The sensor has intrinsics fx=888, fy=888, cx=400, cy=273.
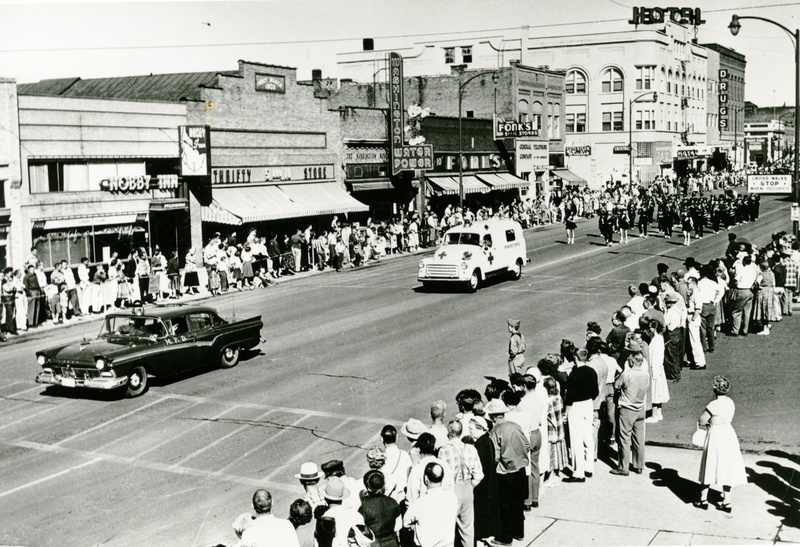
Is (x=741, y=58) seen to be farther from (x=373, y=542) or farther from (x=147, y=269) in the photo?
(x=373, y=542)

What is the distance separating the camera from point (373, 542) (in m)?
7.21

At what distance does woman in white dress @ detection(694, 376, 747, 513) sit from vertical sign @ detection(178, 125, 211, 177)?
25017mm

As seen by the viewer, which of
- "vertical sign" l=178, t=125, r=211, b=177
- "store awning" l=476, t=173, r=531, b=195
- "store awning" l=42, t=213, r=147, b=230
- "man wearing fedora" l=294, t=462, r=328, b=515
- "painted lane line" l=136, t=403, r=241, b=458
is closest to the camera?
"man wearing fedora" l=294, t=462, r=328, b=515

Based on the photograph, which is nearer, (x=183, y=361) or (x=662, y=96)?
(x=183, y=361)

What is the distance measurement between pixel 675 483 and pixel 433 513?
468 cm

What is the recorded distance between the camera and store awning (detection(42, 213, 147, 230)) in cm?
2714

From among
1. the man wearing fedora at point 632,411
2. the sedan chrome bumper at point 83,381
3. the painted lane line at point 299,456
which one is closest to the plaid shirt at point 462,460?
the man wearing fedora at point 632,411

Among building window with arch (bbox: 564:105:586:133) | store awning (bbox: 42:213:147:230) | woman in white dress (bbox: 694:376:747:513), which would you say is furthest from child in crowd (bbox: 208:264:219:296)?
building window with arch (bbox: 564:105:586:133)

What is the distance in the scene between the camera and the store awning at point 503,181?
55.7m

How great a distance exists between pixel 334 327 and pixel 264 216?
1378 centimetres

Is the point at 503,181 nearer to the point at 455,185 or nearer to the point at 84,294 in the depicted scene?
the point at 455,185

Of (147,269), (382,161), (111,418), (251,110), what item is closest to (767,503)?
(111,418)

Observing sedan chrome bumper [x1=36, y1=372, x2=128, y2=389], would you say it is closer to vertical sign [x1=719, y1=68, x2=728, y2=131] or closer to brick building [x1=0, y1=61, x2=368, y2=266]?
brick building [x1=0, y1=61, x2=368, y2=266]

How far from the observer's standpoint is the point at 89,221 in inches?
1117
